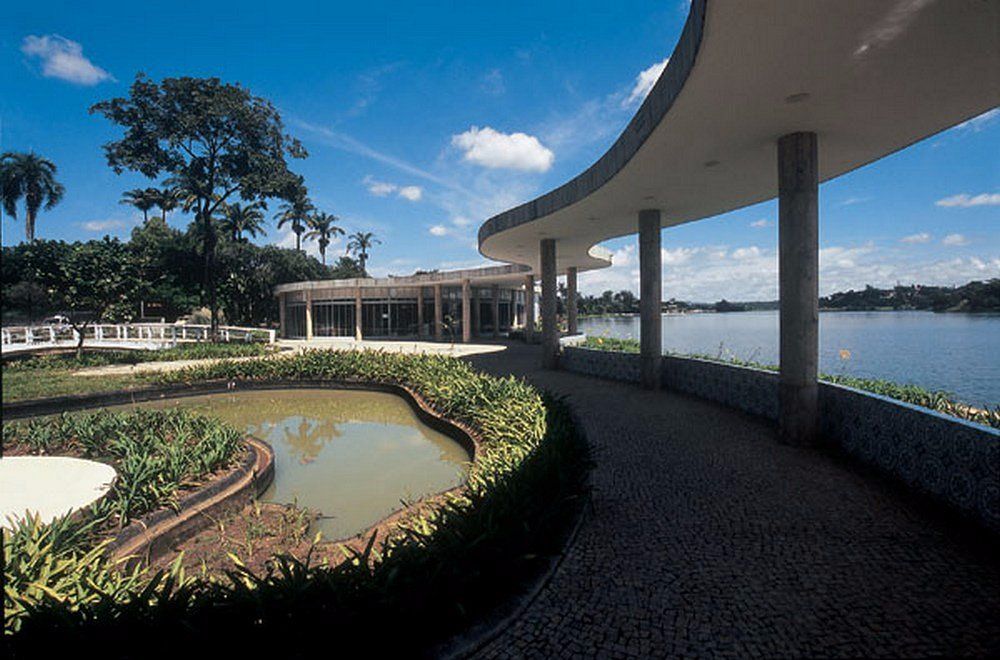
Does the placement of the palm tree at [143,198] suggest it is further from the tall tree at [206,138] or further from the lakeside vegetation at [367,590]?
the lakeside vegetation at [367,590]

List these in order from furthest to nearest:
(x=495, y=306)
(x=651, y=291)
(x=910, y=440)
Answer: (x=495, y=306) → (x=651, y=291) → (x=910, y=440)

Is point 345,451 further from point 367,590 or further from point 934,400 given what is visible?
point 934,400

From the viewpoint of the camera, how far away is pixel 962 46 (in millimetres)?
4844

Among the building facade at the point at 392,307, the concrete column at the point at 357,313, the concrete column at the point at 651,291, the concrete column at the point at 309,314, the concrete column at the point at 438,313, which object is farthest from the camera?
the concrete column at the point at 309,314

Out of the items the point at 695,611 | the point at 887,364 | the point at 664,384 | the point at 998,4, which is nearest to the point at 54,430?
the point at 695,611

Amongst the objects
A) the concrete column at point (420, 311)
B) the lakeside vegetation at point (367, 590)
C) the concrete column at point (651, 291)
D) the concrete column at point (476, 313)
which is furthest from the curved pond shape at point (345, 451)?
the concrete column at point (476, 313)

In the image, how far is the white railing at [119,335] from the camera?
20484mm

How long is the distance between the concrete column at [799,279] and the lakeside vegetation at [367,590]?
3.83m

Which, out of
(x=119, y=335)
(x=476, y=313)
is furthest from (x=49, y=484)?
(x=476, y=313)

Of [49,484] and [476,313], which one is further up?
[476,313]

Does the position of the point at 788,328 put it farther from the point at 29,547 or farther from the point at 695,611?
the point at 29,547

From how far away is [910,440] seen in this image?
5.39m

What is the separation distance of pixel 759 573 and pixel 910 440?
299 cm

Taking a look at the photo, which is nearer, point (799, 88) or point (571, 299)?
point (799, 88)
